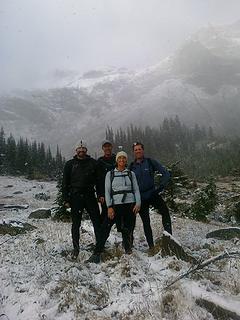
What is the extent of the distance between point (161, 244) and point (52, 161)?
5769 inches

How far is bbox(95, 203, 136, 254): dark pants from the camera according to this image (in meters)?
9.66

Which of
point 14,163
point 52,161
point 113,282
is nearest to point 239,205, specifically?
point 113,282

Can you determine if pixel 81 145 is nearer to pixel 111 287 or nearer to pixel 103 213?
pixel 103 213

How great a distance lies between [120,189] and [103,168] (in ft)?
3.55

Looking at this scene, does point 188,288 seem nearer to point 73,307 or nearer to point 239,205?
point 73,307

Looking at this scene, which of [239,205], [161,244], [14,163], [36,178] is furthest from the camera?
[14,163]

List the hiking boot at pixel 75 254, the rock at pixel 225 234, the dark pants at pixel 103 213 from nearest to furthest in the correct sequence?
the hiking boot at pixel 75 254, the dark pants at pixel 103 213, the rock at pixel 225 234

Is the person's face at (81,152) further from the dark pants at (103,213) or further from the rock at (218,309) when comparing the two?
the rock at (218,309)

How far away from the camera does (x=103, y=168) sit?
10.5 m

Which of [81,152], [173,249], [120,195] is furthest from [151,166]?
[173,249]

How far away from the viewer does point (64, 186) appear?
1045 centimetres

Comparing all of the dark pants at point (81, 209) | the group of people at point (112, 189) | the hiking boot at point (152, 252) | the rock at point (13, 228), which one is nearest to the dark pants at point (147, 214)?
the group of people at point (112, 189)

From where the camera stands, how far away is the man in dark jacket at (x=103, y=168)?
1043cm

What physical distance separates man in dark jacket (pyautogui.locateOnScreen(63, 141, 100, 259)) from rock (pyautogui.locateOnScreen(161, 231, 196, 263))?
1.89 m
